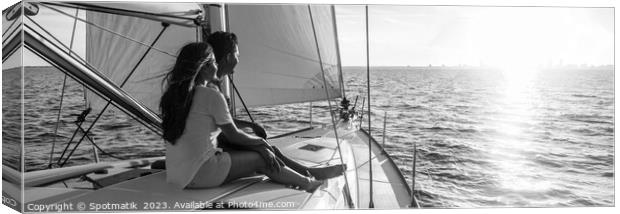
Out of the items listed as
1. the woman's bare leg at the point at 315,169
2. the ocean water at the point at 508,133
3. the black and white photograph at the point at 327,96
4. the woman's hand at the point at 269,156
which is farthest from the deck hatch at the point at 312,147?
the woman's hand at the point at 269,156

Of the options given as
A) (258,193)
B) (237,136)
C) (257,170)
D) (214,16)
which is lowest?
(258,193)

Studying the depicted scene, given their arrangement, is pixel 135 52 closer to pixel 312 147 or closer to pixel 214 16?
pixel 214 16

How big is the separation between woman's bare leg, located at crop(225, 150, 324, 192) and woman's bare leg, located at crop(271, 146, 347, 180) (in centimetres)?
7

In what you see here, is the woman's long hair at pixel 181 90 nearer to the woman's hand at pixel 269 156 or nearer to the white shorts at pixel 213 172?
the white shorts at pixel 213 172

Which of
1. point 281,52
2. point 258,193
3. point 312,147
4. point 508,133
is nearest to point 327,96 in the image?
point 312,147

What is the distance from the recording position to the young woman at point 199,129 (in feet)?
5.91

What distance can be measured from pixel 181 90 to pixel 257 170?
491 mm

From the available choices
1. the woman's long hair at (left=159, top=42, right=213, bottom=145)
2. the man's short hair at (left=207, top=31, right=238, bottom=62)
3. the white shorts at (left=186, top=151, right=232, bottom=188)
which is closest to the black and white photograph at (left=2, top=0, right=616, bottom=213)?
the man's short hair at (left=207, top=31, right=238, bottom=62)

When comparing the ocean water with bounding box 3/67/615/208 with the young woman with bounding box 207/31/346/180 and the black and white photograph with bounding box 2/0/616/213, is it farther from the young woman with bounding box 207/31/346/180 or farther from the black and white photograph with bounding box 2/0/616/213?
the young woman with bounding box 207/31/346/180

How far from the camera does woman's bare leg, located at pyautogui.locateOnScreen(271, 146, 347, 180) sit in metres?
2.10

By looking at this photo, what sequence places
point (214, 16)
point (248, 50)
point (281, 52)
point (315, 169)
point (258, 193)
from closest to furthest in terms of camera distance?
point (258, 193)
point (315, 169)
point (214, 16)
point (248, 50)
point (281, 52)

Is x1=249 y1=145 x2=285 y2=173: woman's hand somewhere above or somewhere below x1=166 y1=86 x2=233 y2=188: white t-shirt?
below

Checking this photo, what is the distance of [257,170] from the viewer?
2020 mm

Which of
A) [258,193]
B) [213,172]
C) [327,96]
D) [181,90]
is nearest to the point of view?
[181,90]
